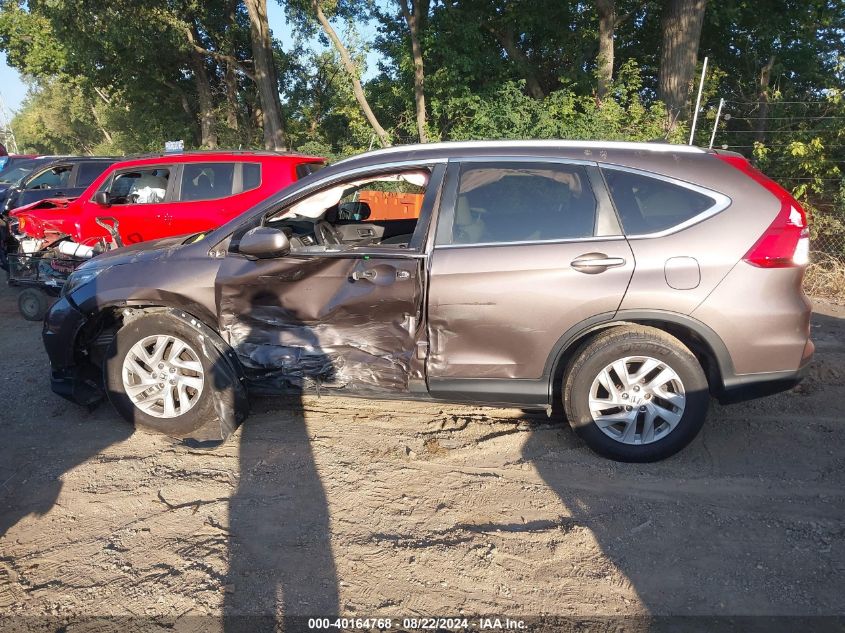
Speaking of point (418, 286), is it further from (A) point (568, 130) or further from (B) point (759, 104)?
(A) point (568, 130)

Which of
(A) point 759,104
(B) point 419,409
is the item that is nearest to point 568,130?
(A) point 759,104

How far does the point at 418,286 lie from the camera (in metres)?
3.58

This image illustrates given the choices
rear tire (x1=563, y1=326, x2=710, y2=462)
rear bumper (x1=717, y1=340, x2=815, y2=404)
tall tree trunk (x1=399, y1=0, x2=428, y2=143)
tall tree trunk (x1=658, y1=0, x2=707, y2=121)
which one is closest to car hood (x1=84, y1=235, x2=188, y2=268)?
rear tire (x1=563, y1=326, x2=710, y2=462)

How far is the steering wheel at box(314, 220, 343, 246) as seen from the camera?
4.53 meters

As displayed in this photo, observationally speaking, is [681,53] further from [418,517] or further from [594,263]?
[418,517]

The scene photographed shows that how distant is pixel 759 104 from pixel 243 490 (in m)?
9.98

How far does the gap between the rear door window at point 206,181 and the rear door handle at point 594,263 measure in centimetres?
550

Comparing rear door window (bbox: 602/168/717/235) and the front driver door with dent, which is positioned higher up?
rear door window (bbox: 602/168/717/235)

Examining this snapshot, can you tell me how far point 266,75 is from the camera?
1791 centimetres

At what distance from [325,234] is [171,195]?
13.5 ft

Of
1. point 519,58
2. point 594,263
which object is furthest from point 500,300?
point 519,58

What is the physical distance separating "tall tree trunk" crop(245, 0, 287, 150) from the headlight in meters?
14.9

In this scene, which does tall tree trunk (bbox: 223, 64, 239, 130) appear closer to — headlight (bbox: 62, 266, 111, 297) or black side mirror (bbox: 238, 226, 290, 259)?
headlight (bbox: 62, 266, 111, 297)

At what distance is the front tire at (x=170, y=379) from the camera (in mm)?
3896
